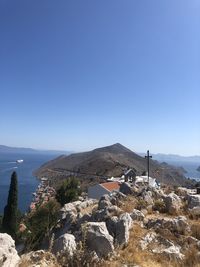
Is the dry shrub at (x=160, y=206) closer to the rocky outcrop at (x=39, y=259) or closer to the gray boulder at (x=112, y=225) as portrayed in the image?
the gray boulder at (x=112, y=225)

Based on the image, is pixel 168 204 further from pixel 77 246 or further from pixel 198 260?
pixel 77 246

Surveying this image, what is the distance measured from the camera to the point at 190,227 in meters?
11.6

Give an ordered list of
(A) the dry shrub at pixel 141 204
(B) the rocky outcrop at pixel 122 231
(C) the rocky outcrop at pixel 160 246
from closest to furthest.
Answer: (C) the rocky outcrop at pixel 160 246 < (B) the rocky outcrop at pixel 122 231 < (A) the dry shrub at pixel 141 204

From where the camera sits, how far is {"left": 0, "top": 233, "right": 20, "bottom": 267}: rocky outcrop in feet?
21.0

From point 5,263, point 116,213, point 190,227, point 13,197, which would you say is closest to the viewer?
point 5,263

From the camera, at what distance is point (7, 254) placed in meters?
6.72

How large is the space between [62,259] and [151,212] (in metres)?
8.11

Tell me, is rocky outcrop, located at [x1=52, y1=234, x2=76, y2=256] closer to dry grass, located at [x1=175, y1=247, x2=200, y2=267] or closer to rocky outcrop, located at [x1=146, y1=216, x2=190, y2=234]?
dry grass, located at [x1=175, y1=247, x2=200, y2=267]

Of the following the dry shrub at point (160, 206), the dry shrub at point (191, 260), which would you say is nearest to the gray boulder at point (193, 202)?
the dry shrub at point (160, 206)

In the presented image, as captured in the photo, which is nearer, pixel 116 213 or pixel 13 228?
pixel 116 213

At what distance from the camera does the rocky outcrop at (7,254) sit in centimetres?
639

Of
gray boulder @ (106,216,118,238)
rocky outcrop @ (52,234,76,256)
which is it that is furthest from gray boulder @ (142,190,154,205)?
rocky outcrop @ (52,234,76,256)

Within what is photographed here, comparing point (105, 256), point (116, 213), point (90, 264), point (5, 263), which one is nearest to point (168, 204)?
point (116, 213)

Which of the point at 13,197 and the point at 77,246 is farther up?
the point at 77,246
